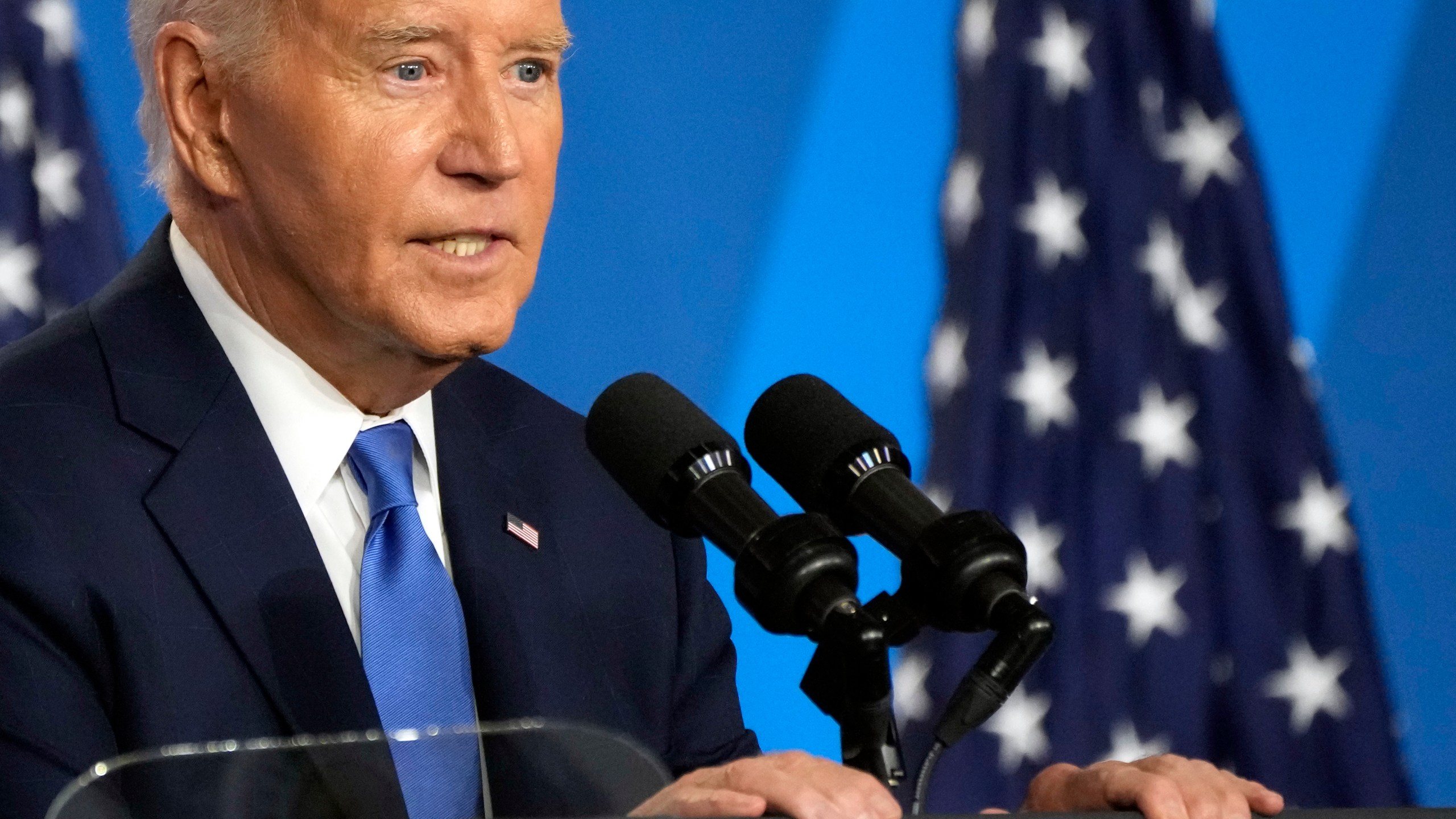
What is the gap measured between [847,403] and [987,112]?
1.78 metres

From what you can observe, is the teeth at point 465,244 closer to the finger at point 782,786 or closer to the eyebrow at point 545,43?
the eyebrow at point 545,43

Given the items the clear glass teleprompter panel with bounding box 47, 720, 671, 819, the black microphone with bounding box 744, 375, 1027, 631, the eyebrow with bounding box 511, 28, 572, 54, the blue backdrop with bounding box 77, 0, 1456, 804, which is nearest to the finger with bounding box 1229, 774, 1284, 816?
the black microphone with bounding box 744, 375, 1027, 631

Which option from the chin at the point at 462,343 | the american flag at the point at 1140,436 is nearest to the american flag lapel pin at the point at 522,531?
the chin at the point at 462,343

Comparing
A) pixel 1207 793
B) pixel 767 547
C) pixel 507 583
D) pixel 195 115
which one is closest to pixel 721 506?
pixel 767 547

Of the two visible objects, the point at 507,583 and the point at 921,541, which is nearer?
the point at 921,541

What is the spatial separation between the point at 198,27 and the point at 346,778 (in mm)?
1066

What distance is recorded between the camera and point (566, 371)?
8.81 feet

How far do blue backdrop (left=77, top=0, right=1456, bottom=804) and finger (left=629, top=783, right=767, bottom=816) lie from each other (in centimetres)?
166

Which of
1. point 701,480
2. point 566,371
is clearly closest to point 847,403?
point 701,480

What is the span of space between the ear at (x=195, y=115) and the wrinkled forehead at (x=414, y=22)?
13 centimetres

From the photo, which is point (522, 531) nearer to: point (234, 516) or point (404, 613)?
point (404, 613)

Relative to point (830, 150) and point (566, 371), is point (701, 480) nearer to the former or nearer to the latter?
point (566, 371)

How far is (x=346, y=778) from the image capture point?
898mm

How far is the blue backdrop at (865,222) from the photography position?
107 inches
